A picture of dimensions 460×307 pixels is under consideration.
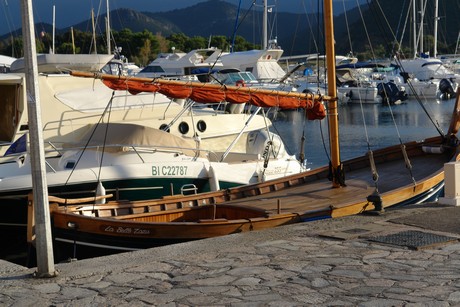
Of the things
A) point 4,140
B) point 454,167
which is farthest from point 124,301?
point 4,140

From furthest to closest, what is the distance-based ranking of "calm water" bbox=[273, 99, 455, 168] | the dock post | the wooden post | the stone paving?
"calm water" bbox=[273, 99, 455, 168]
the dock post
the wooden post
the stone paving

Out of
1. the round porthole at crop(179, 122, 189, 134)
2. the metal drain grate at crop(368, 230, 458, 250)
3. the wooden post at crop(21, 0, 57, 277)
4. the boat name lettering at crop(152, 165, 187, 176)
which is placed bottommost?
the metal drain grate at crop(368, 230, 458, 250)

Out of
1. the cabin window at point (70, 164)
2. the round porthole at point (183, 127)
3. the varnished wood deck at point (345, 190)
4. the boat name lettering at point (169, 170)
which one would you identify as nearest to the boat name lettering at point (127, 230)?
the varnished wood deck at point (345, 190)

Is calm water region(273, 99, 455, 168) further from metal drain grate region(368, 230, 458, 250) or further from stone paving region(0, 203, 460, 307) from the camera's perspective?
stone paving region(0, 203, 460, 307)

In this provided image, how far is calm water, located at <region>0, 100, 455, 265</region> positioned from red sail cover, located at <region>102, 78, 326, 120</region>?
28.9 ft

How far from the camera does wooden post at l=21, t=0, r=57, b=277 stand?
7.79 metres

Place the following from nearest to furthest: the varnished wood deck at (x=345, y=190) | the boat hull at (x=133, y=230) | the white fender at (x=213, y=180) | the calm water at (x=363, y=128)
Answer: the boat hull at (x=133, y=230)
the varnished wood deck at (x=345, y=190)
the white fender at (x=213, y=180)
the calm water at (x=363, y=128)

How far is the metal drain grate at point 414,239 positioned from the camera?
9344 mm

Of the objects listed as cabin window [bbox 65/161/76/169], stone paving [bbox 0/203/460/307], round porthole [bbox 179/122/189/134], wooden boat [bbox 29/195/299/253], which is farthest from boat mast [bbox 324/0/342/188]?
round porthole [bbox 179/122/189/134]

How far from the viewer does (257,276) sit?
8.17m

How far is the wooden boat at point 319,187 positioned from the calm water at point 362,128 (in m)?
8.35

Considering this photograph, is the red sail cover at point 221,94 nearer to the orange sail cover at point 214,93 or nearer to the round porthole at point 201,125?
→ the orange sail cover at point 214,93

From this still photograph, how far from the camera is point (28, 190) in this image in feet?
50.1

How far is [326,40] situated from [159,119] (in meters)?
7.70
